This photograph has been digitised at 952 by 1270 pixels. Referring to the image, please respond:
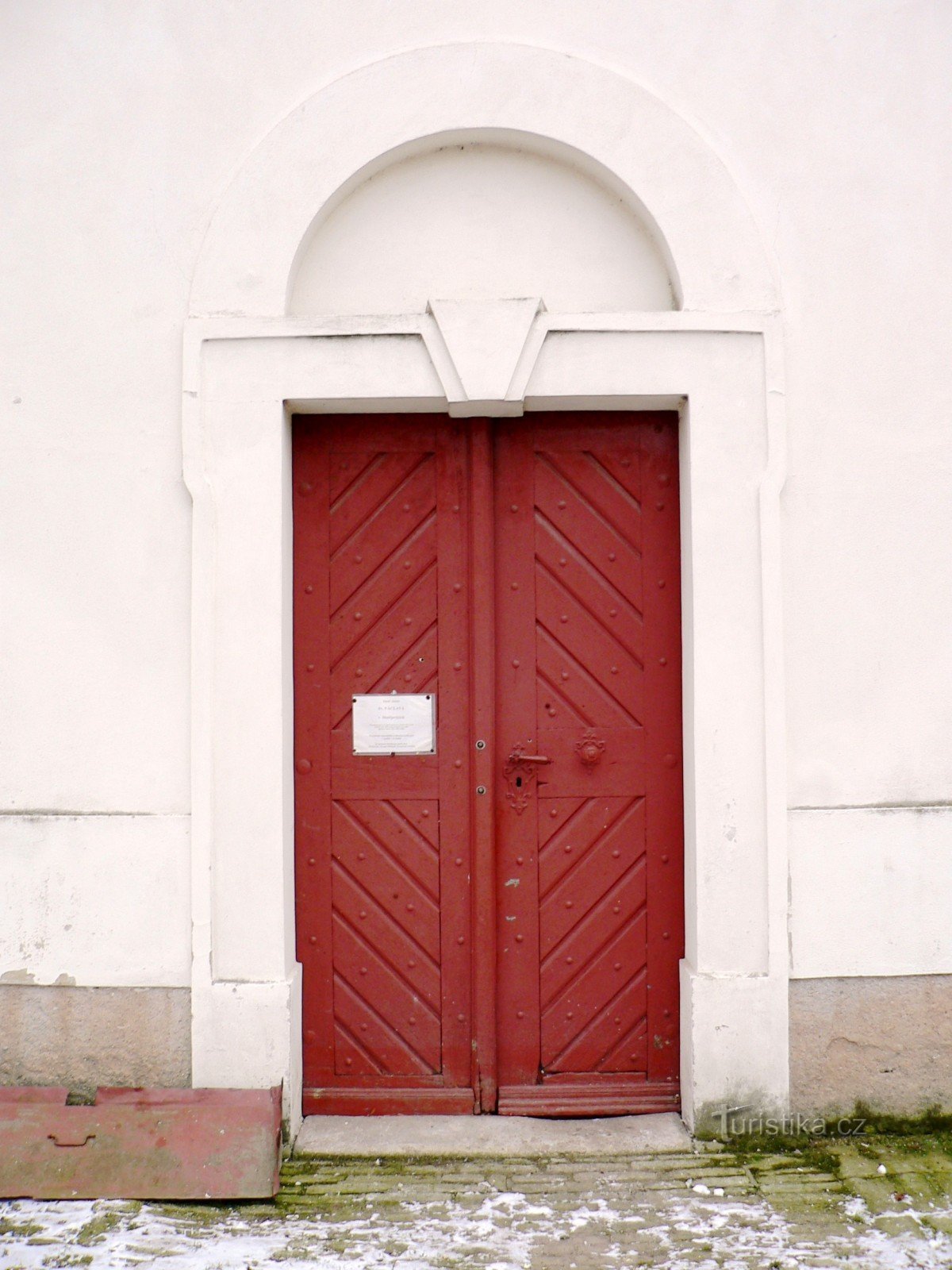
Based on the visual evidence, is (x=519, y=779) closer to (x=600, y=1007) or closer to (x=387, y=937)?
(x=387, y=937)

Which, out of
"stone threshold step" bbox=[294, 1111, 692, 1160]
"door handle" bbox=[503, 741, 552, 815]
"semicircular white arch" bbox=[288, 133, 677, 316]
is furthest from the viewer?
"door handle" bbox=[503, 741, 552, 815]

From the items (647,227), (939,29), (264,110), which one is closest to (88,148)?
(264,110)

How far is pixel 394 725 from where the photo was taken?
3.74 metres

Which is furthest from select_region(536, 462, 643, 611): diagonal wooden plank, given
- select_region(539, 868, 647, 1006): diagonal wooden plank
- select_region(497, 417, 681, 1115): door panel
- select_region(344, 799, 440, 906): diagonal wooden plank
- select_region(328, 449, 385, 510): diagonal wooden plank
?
select_region(344, 799, 440, 906): diagonal wooden plank

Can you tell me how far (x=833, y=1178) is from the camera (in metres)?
3.23

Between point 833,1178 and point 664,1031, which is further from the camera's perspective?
point 664,1031

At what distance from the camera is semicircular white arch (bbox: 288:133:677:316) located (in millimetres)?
3617

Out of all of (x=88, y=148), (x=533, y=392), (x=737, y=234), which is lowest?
(x=533, y=392)

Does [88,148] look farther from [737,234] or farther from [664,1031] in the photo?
[664,1031]

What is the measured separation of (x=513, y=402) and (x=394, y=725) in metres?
1.31

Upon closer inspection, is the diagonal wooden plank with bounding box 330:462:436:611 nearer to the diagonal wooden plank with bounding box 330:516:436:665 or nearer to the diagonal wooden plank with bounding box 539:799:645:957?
the diagonal wooden plank with bounding box 330:516:436:665

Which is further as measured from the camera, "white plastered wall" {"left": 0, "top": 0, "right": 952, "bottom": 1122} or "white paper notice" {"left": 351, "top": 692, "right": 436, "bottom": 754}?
"white paper notice" {"left": 351, "top": 692, "right": 436, "bottom": 754}

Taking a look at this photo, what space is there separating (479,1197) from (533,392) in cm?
278

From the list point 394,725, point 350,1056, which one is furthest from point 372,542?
point 350,1056
